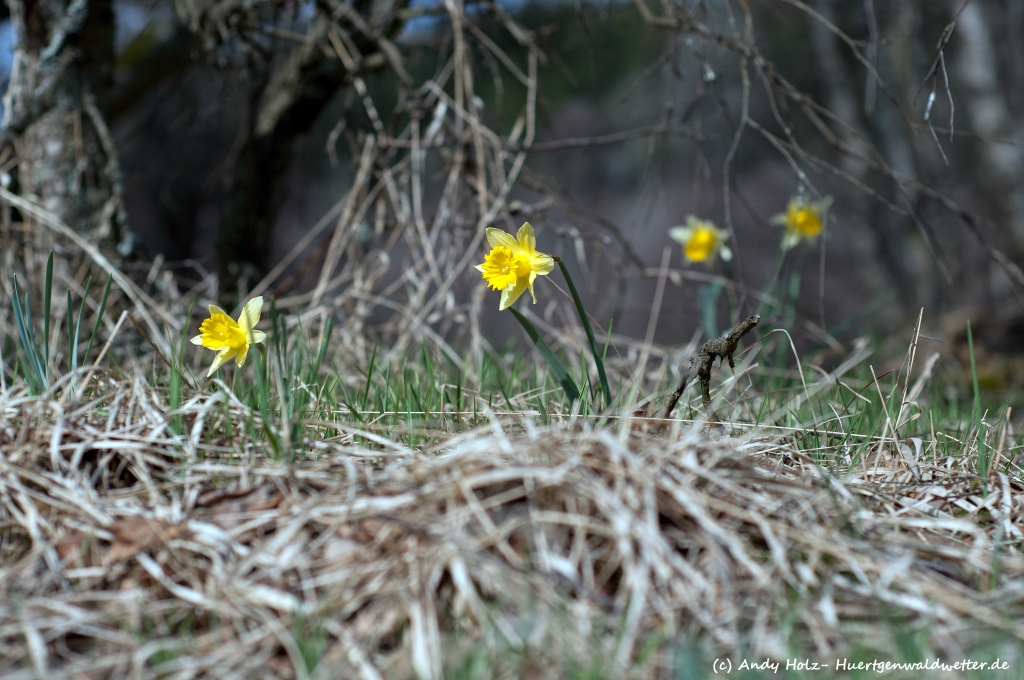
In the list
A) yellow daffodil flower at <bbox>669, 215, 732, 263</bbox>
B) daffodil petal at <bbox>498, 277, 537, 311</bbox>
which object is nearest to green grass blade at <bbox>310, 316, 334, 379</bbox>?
daffodil petal at <bbox>498, 277, 537, 311</bbox>

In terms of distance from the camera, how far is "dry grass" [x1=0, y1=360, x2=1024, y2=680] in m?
0.87

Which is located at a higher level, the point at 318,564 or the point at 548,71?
the point at 548,71

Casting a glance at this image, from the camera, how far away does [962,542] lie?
3.79 feet

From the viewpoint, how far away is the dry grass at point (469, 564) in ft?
2.85

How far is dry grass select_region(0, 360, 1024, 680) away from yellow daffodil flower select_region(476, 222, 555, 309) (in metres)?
0.45

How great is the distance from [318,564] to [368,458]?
13.4 inches

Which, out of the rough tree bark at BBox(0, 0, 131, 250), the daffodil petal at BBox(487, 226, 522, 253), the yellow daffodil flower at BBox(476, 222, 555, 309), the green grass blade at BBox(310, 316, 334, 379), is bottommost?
the green grass blade at BBox(310, 316, 334, 379)

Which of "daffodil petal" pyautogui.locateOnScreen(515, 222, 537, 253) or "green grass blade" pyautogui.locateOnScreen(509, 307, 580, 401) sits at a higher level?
"daffodil petal" pyautogui.locateOnScreen(515, 222, 537, 253)

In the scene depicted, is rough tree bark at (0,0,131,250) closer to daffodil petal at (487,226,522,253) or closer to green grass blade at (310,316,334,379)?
green grass blade at (310,316,334,379)

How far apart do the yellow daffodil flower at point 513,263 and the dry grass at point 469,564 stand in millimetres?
451

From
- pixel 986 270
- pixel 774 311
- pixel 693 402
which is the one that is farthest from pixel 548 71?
pixel 693 402

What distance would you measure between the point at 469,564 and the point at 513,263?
782mm

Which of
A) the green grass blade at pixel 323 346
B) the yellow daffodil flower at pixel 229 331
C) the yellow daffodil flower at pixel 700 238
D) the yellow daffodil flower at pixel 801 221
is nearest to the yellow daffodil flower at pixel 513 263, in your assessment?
the green grass blade at pixel 323 346

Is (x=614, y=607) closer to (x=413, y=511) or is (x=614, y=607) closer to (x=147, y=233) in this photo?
(x=413, y=511)
